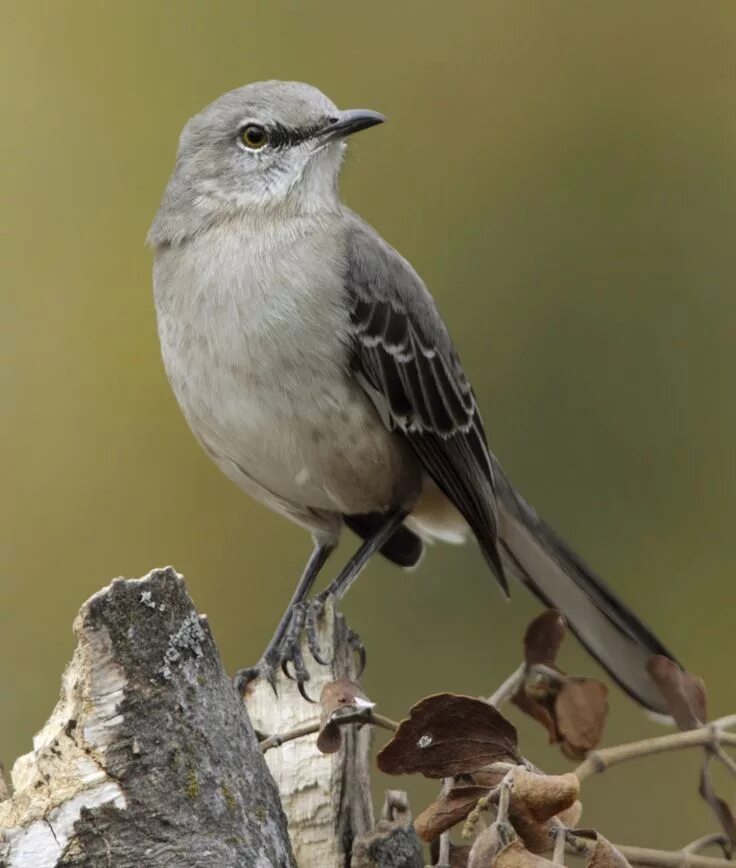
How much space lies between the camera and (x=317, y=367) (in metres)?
3.93

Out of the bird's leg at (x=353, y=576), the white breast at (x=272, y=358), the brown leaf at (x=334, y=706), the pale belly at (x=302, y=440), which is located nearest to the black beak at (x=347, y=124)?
the white breast at (x=272, y=358)

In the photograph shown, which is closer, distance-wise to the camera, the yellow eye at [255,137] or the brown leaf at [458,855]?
the brown leaf at [458,855]

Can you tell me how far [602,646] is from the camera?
4027mm

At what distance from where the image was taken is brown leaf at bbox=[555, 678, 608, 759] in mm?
2986

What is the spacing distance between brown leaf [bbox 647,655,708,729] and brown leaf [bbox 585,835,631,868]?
75cm

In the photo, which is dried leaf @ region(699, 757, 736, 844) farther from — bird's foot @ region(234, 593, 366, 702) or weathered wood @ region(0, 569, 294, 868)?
bird's foot @ region(234, 593, 366, 702)

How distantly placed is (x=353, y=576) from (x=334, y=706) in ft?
5.56

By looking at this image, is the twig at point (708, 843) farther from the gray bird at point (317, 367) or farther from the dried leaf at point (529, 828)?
the gray bird at point (317, 367)

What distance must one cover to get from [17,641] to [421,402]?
217cm

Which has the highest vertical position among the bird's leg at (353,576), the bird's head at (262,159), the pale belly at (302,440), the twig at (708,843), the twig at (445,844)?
the bird's head at (262,159)

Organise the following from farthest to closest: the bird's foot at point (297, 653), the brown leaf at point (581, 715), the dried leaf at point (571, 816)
Answer: the bird's foot at point (297, 653) < the brown leaf at point (581, 715) < the dried leaf at point (571, 816)

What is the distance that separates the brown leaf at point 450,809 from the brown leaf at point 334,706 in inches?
8.7

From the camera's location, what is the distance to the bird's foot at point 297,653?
3469mm

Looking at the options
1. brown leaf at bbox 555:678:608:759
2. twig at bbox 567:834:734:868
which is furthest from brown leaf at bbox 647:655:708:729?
twig at bbox 567:834:734:868
